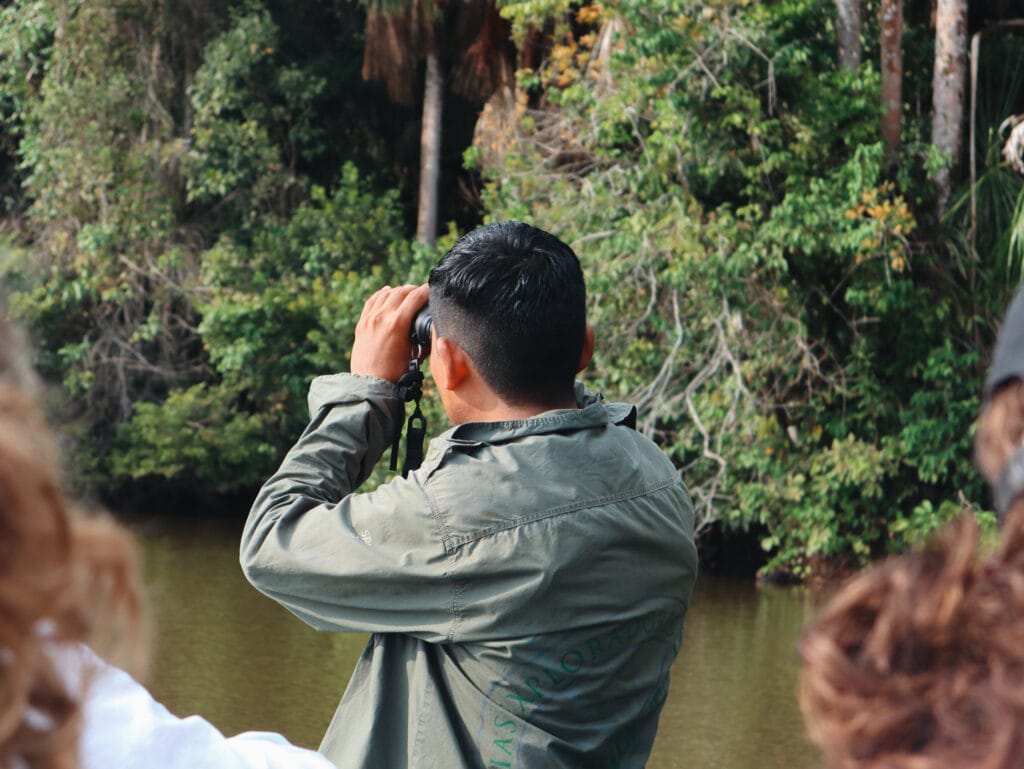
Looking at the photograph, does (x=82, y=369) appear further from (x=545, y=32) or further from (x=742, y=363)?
(x=742, y=363)

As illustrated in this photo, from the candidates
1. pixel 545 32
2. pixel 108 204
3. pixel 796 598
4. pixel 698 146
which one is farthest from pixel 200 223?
pixel 796 598

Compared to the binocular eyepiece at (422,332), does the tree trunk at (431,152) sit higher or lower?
lower

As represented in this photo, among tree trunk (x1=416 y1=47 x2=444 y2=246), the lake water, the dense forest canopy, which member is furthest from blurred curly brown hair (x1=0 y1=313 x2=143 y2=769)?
tree trunk (x1=416 y1=47 x2=444 y2=246)

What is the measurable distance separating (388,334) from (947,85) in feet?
36.9

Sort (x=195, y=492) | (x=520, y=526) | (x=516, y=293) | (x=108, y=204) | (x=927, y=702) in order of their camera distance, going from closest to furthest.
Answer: (x=927, y=702)
(x=520, y=526)
(x=516, y=293)
(x=108, y=204)
(x=195, y=492)

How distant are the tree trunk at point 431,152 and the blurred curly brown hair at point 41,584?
15526 millimetres

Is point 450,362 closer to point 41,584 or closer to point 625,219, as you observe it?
point 41,584

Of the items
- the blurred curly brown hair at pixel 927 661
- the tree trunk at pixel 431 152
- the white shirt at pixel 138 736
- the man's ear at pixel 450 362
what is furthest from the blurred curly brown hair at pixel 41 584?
the tree trunk at pixel 431 152

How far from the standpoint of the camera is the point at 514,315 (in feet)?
6.40

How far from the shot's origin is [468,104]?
18219 millimetres

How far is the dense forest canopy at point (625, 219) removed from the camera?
1152cm

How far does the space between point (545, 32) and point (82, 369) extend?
6450mm

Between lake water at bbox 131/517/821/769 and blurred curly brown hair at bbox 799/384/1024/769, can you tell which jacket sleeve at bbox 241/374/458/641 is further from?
lake water at bbox 131/517/821/769

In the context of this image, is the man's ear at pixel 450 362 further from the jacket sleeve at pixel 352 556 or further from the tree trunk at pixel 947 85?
the tree trunk at pixel 947 85
